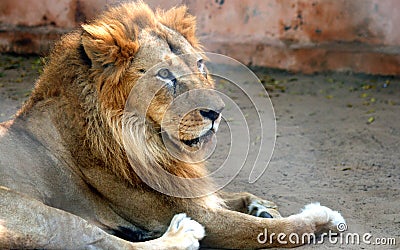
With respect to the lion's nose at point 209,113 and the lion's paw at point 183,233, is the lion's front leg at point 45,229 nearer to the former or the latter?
the lion's paw at point 183,233

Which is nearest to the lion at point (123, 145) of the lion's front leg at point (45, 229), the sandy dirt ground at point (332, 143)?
the lion's front leg at point (45, 229)

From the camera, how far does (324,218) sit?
415cm

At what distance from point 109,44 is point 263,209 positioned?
1.38 metres

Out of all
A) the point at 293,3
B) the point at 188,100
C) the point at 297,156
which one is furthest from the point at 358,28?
the point at 188,100

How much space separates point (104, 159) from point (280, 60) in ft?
14.5

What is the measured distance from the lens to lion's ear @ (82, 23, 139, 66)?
12.7ft

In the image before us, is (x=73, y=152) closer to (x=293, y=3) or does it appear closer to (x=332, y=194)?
(x=332, y=194)

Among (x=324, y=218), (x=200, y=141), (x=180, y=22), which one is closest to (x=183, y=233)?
(x=200, y=141)

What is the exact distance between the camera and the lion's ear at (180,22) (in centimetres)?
425

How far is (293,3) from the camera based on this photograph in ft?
25.8

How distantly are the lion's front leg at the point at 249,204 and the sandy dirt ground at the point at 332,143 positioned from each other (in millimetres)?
146

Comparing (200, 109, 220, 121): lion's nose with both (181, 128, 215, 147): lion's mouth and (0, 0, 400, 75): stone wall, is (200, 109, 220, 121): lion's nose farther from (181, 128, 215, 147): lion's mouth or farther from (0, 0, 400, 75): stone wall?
(0, 0, 400, 75): stone wall

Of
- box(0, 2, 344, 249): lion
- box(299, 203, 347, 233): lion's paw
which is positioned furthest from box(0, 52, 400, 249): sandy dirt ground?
box(0, 2, 344, 249): lion

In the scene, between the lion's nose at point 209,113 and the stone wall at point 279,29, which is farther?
the stone wall at point 279,29
